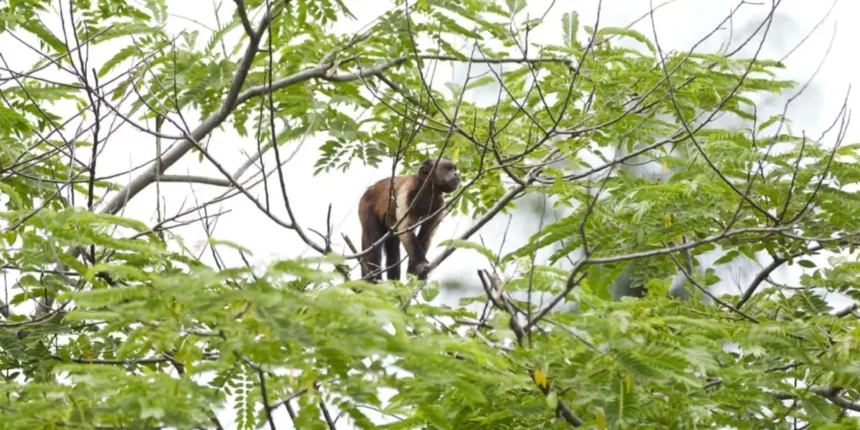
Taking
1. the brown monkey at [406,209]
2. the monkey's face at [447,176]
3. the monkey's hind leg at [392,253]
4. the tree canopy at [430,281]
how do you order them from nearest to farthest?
the tree canopy at [430,281]
the brown monkey at [406,209]
the monkey's face at [447,176]
the monkey's hind leg at [392,253]

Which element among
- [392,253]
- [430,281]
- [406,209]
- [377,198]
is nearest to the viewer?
[430,281]

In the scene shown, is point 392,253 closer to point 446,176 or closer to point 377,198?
point 377,198

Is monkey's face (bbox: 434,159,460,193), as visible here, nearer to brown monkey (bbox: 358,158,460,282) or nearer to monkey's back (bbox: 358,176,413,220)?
brown monkey (bbox: 358,158,460,282)

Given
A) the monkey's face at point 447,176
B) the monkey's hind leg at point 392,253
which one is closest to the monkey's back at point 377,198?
the monkey's hind leg at point 392,253

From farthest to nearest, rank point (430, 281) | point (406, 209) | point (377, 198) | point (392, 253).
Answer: point (392, 253) → point (377, 198) → point (406, 209) → point (430, 281)

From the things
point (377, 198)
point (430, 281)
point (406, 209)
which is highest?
point (377, 198)

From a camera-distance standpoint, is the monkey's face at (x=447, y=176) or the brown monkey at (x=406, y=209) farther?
the monkey's face at (x=447, y=176)

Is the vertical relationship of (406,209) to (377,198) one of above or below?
below

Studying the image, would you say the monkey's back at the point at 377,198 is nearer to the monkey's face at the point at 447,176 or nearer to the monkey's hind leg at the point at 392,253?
the monkey's hind leg at the point at 392,253

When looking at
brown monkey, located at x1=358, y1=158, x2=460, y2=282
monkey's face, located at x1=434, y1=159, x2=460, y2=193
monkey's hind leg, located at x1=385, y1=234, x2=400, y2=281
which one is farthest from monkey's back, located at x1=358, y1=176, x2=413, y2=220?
monkey's face, located at x1=434, y1=159, x2=460, y2=193

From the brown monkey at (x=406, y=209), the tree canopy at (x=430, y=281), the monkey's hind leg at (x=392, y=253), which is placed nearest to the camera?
→ the tree canopy at (x=430, y=281)

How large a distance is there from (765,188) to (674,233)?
561mm

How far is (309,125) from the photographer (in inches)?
246

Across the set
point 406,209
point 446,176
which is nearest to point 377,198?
point 406,209
